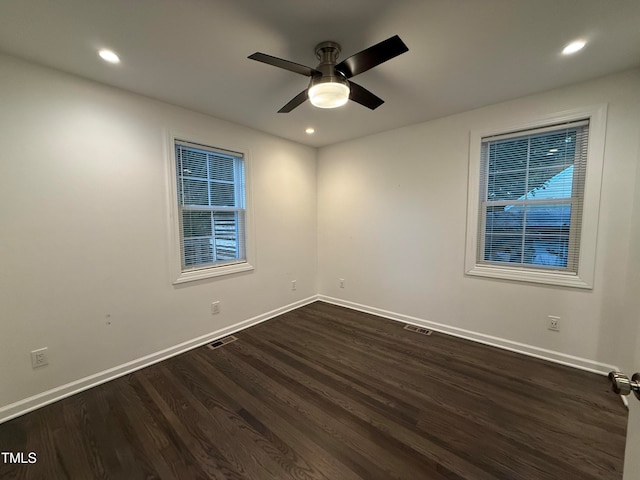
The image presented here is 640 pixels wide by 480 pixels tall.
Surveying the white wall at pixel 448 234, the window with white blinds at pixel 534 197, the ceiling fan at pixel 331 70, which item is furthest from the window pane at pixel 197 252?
the window with white blinds at pixel 534 197

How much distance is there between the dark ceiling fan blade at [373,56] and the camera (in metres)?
1.39

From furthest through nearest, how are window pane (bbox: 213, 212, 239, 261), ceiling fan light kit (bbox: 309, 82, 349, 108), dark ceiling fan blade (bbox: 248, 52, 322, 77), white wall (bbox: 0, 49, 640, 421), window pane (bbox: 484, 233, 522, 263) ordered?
window pane (bbox: 213, 212, 239, 261)
window pane (bbox: 484, 233, 522, 263)
white wall (bbox: 0, 49, 640, 421)
ceiling fan light kit (bbox: 309, 82, 349, 108)
dark ceiling fan blade (bbox: 248, 52, 322, 77)

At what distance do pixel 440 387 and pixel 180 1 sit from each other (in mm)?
3162

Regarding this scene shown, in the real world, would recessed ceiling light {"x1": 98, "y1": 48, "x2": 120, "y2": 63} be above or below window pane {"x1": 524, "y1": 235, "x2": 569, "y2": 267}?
above

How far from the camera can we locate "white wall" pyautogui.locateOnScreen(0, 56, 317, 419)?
1.89 m

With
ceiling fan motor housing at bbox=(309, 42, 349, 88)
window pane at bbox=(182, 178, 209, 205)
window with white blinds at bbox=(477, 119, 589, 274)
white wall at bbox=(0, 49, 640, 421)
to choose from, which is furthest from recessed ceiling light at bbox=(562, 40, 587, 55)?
window pane at bbox=(182, 178, 209, 205)

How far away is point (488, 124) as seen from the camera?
9.07ft

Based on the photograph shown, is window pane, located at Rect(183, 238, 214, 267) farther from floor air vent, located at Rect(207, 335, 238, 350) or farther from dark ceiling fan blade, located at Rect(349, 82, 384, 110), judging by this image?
dark ceiling fan blade, located at Rect(349, 82, 384, 110)

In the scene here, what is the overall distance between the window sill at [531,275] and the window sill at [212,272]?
2690 mm

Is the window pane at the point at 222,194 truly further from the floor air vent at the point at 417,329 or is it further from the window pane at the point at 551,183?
the window pane at the point at 551,183

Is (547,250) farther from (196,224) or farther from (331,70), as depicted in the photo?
(196,224)

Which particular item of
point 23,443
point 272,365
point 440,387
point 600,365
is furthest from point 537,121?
point 23,443

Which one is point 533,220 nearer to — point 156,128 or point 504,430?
point 504,430

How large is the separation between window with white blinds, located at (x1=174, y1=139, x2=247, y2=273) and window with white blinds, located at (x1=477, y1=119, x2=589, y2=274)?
2881 mm
